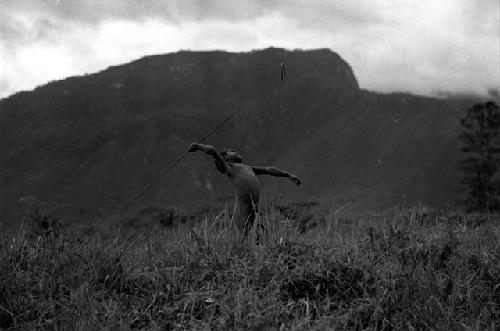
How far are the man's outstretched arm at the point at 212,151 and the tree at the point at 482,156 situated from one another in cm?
2622

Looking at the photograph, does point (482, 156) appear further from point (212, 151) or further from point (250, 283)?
point (250, 283)

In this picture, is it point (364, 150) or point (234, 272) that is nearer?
point (234, 272)

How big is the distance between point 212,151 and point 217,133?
8098 centimetres

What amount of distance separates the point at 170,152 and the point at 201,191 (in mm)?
10179

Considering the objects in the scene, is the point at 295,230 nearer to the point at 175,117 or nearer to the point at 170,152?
the point at 170,152

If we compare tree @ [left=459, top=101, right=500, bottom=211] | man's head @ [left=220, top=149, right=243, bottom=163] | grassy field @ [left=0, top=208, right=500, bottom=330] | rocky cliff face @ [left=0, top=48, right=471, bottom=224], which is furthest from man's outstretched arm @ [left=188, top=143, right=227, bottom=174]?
rocky cliff face @ [left=0, top=48, right=471, bottom=224]

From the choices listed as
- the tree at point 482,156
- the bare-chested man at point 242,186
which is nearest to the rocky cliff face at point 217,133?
the tree at point 482,156

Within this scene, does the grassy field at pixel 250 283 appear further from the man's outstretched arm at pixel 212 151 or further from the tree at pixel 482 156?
the tree at pixel 482 156

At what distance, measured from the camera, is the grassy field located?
188 inches

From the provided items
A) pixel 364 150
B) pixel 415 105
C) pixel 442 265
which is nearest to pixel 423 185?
pixel 364 150

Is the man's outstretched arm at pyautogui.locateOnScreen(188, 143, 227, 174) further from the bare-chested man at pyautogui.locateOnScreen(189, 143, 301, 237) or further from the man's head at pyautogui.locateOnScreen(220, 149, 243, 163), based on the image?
the man's head at pyautogui.locateOnScreen(220, 149, 243, 163)

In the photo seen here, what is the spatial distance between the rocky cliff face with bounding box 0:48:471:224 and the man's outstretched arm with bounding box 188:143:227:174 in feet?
160

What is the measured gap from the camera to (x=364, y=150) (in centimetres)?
7650

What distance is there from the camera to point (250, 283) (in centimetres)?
534
